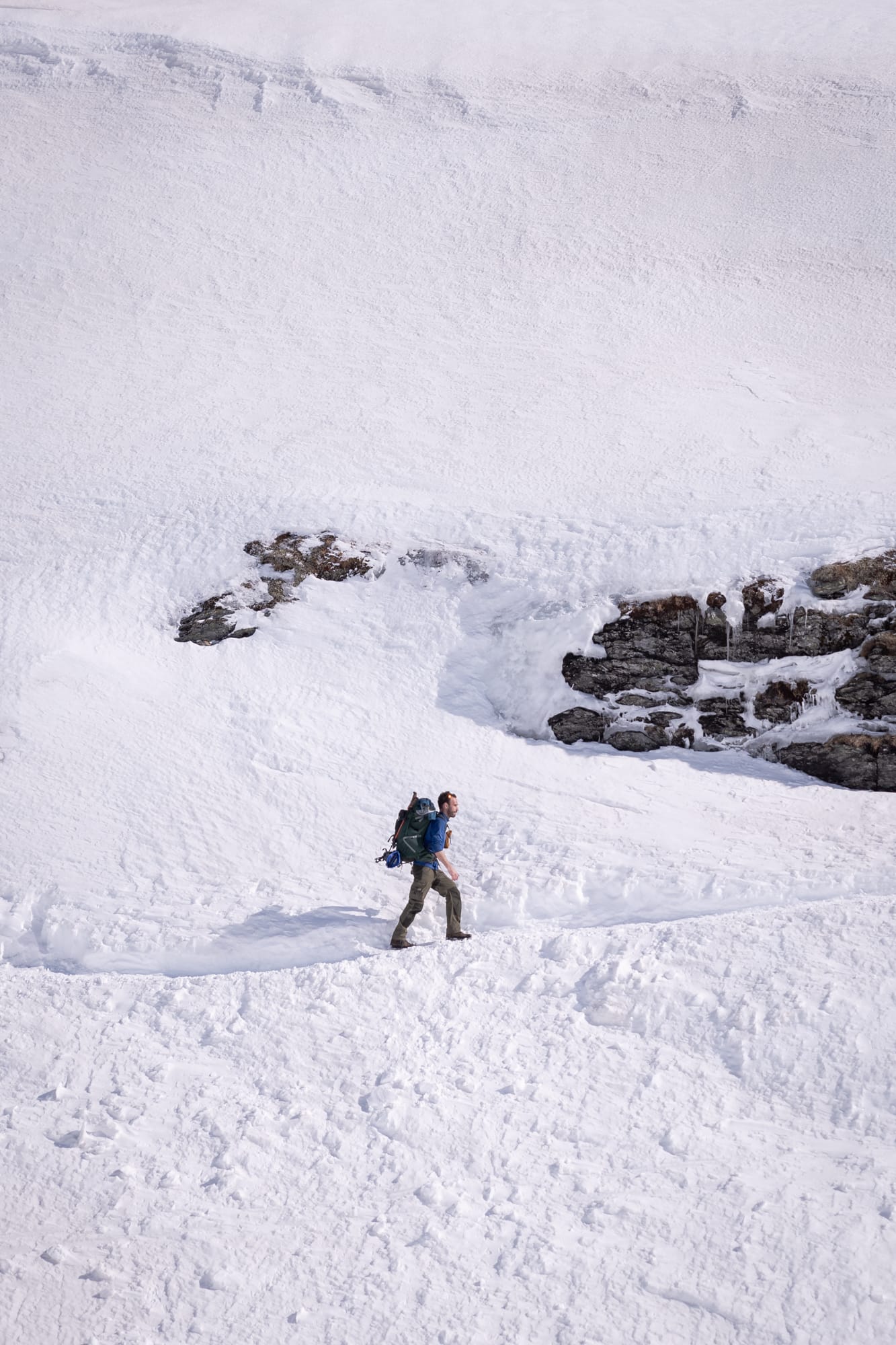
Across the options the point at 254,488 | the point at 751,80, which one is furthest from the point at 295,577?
the point at 751,80

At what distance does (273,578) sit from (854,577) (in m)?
7.16

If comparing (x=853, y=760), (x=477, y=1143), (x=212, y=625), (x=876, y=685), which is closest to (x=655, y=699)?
(x=853, y=760)

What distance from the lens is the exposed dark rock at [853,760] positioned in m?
11.3

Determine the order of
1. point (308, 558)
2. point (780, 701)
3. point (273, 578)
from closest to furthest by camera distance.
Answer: point (780, 701) < point (273, 578) < point (308, 558)

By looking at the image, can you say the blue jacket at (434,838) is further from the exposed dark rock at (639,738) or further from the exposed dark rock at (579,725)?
A: the exposed dark rock at (639,738)

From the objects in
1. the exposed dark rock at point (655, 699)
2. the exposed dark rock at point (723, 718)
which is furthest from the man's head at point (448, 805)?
the exposed dark rock at point (723, 718)

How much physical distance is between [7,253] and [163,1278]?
17933 mm

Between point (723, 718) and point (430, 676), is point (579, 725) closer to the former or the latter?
point (723, 718)

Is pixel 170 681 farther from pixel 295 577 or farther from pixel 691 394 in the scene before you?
pixel 691 394

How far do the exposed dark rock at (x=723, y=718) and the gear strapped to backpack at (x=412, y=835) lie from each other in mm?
4211

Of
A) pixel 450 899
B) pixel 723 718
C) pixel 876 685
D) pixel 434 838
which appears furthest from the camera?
pixel 723 718

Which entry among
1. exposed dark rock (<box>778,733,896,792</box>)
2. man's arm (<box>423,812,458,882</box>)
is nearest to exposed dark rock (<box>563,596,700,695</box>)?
exposed dark rock (<box>778,733,896,792</box>)

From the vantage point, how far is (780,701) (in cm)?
1184

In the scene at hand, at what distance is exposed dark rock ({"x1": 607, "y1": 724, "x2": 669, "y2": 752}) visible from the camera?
11977 mm
